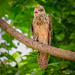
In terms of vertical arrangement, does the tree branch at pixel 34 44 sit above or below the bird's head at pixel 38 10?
below

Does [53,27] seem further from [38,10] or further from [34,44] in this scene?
[34,44]

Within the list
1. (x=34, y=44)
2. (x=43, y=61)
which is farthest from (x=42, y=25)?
(x=34, y=44)

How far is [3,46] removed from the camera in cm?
217

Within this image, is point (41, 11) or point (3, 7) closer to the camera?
point (3, 7)

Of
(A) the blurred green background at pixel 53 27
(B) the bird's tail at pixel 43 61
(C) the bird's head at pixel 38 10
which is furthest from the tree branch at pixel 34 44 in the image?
(C) the bird's head at pixel 38 10

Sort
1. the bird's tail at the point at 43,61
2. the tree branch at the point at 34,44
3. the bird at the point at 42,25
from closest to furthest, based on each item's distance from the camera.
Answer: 1. the tree branch at the point at 34,44
2. the bird's tail at the point at 43,61
3. the bird at the point at 42,25

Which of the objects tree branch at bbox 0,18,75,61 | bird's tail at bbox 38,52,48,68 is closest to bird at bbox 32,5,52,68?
bird's tail at bbox 38,52,48,68

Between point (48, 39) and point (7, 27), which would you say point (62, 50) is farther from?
point (48, 39)

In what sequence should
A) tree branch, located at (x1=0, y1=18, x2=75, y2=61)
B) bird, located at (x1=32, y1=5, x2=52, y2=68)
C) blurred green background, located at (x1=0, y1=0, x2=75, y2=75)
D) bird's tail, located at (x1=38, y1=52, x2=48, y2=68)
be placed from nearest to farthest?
1. tree branch, located at (x1=0, y1=18, x2=75, y2=61)
2. blurred green background, located at (x1=0, y1=0, x2=75, y2=75)
3. bird's tail, located at (x1=38, y1=52, x2=48, y2=68)
4. bird, located at (x1=32, y1=5, x2=52, y2=68)

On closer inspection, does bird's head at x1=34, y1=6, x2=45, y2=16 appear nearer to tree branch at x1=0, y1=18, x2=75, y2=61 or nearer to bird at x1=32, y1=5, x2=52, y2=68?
bird at x1=32, y1=5, x2=52, y2=68

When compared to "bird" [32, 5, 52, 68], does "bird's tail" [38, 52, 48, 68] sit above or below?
below

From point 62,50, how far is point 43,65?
547mm

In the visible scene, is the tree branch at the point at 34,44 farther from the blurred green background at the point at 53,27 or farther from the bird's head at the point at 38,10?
the bird's head at the point at 38,10

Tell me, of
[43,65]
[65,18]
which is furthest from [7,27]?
[65,18]
